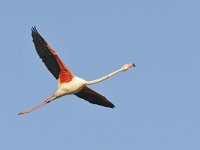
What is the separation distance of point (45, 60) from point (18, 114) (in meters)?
2.78

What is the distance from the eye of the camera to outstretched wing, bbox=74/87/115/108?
47206mm

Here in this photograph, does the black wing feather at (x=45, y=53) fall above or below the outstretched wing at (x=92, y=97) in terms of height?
above

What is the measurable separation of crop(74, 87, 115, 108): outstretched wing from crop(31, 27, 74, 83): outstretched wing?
210 cm

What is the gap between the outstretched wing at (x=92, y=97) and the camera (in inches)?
1859

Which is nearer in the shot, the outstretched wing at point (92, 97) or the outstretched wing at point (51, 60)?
the outstretched wing at point (51, 60)

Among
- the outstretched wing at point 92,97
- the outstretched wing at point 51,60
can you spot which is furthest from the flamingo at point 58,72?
the outstretched wing at point 92,97

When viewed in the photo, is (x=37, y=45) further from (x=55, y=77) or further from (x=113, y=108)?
(x=113, y=108)

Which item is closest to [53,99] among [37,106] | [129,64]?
[37,106]

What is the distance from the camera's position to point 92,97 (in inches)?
1873

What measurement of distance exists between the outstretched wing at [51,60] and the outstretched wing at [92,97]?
6.90ft

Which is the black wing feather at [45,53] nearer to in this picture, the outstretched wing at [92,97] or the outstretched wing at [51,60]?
the outstretched wing at [51,60]

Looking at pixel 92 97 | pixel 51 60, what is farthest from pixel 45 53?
pixel 92 97

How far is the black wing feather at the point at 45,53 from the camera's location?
4462cm

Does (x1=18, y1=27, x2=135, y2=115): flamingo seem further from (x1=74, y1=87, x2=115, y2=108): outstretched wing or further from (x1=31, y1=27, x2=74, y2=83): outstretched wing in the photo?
(x1=74, y1=87, x2=115, y2=108): outstretched wing
